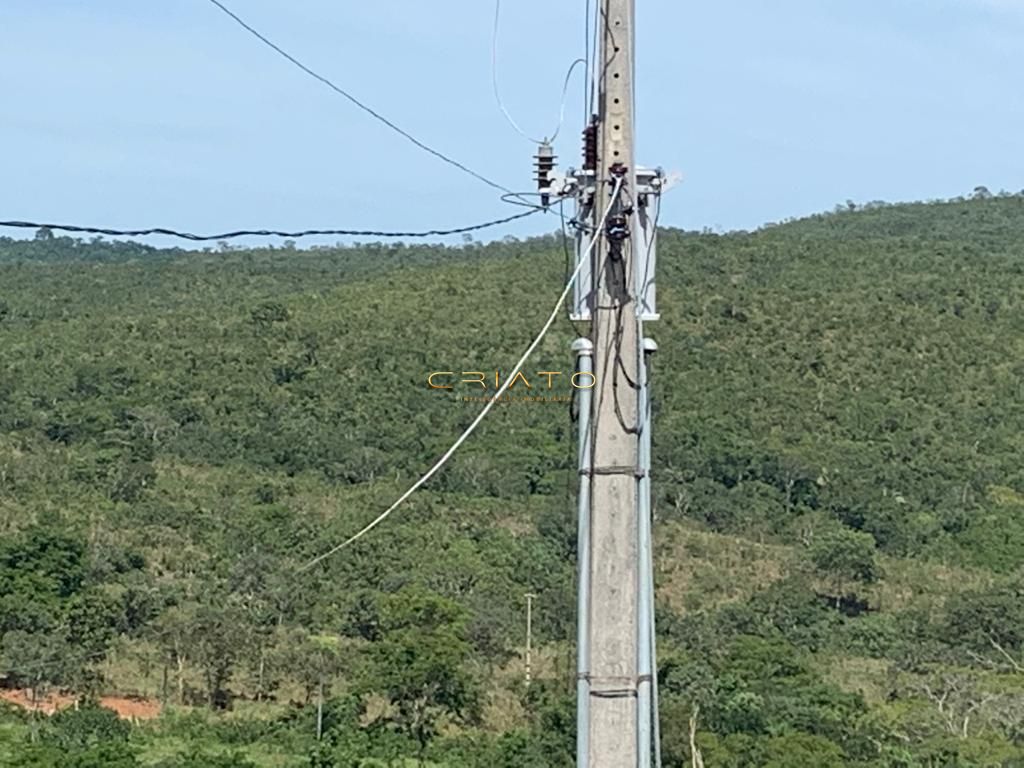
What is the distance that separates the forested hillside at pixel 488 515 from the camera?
65.9 ft

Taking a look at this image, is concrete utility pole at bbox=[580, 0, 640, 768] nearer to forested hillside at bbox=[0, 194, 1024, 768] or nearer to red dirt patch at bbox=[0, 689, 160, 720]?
forested hillside at bbox=[0, 194, 1024, 768]

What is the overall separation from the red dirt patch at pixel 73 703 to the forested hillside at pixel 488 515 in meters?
0.22

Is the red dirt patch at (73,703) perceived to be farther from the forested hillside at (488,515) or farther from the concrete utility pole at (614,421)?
the concrete utility pole at (614,421)

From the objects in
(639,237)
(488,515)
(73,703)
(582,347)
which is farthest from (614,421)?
(488,515)

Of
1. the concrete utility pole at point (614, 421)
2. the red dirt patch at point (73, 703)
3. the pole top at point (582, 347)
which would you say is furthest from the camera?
the red dirt patch at point (73, 703)

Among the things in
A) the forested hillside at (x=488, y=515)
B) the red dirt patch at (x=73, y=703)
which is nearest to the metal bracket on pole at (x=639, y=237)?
the forested hillside at (x=488, y=515)

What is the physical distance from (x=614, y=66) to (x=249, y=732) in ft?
54.7

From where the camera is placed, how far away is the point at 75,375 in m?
39.6

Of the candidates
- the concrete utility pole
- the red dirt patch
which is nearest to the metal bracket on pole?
the concrete utility pole

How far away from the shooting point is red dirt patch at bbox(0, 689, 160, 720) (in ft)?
67.9

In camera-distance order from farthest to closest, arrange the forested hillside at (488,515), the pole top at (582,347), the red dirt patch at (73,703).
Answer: the red dirt patch at (73,703) → the forested hillside at (488,515) → the pole top at (582,347)

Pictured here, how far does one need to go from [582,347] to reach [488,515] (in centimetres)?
2921

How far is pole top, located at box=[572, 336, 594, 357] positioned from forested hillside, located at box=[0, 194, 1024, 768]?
15.4 feet

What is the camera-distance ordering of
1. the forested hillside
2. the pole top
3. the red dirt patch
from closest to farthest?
the pole top → the forested hillside → the red dirt patch
